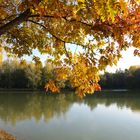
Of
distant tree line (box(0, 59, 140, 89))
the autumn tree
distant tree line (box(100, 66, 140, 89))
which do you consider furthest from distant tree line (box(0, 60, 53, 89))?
the autumn tree

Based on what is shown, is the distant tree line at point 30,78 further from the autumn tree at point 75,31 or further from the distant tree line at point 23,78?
the autumn tree at point 75,31

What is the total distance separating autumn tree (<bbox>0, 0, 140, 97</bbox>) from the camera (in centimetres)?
389

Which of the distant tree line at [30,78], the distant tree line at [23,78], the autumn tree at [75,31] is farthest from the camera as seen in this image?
the distant tree line at [30,78]

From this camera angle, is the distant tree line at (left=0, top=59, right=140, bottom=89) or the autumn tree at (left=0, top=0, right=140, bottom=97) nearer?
the autumn tree at (left=0, top=0, right=140, bottom=97)

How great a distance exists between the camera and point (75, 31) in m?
5.43

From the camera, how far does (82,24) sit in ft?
15.6

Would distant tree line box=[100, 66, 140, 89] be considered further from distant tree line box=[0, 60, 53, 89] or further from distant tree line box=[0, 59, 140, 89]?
distant tree line box=[0, 60, 53, 89]

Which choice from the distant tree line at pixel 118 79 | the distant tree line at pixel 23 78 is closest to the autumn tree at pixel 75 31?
the distant tree line at pixel 23 78

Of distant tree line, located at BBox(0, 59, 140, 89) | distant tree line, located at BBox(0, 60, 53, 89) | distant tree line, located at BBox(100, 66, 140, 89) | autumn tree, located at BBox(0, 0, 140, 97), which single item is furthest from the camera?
distant tree line, located at BBox(100, 66, 140, 89)

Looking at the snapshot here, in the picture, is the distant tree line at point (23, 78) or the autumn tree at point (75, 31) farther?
the distant tree line at point (23, 78)

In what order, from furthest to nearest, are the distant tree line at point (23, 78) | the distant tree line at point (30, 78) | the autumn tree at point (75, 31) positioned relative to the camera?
the distant tree line at point (30, 78)
the distant tree line at point (23, 78)
the autumn tree at point (75, 31)

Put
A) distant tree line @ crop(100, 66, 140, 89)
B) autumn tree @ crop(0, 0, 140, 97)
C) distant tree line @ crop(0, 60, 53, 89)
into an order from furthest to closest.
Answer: distant tree line @ crop(100, 66, 140, 89), distant tree line @ crop(0, 60, 53, 89), autumn tree @ crop(0, 0, 140, 97)

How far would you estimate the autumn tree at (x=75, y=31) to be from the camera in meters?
3.89

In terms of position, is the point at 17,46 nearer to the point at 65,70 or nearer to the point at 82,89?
the point at 65,70
